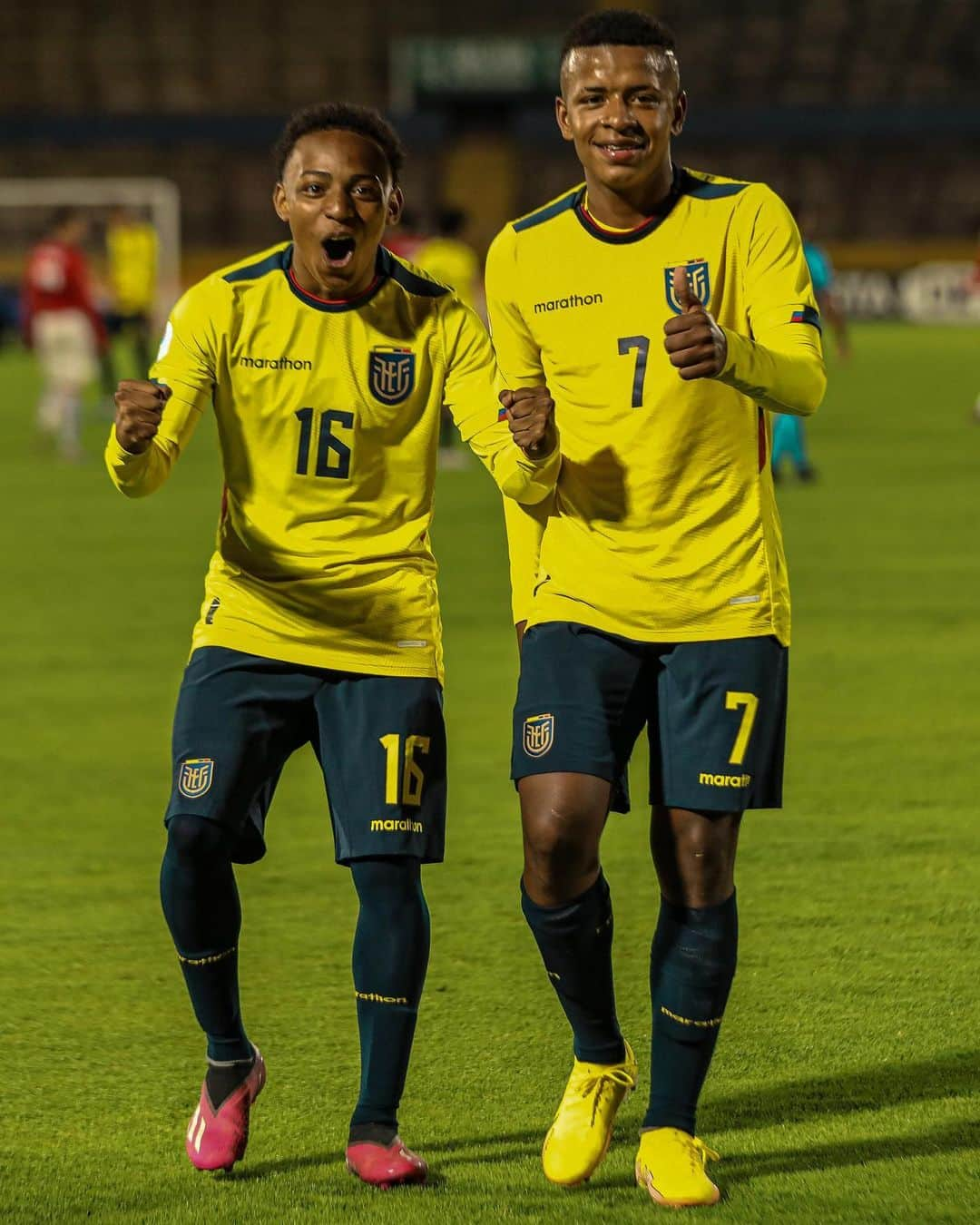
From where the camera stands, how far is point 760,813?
22.8ft

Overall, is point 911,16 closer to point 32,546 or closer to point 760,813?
point 32,546

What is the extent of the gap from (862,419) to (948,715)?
14539 millimetres

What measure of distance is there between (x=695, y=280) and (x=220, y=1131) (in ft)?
5.77

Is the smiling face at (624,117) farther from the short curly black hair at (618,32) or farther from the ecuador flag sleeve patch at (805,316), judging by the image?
the ecuador flag sleeve patch at (805,316)

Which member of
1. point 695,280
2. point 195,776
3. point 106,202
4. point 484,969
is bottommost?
point 484,969

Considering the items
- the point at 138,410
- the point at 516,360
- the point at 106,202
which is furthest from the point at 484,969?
the point at 106,202

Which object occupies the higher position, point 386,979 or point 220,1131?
point 386,979

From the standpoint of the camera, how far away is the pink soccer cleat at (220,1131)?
13.1 ft

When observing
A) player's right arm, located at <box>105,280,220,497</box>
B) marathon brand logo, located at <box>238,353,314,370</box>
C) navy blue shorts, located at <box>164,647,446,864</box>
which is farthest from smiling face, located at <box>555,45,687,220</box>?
navy blue shorts, located at <box>164,647,446,864</box>

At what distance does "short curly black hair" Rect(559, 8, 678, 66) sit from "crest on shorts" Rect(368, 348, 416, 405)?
61cm

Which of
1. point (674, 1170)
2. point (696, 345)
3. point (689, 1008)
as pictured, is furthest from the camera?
point (689, 1008)

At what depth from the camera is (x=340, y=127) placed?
13.3 feet

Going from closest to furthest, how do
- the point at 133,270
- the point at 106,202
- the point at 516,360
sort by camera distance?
the point at 516,360 → the point at 133,270 → the point at 106,202

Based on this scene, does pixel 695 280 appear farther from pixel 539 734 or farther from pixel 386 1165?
pixel 386 1165
